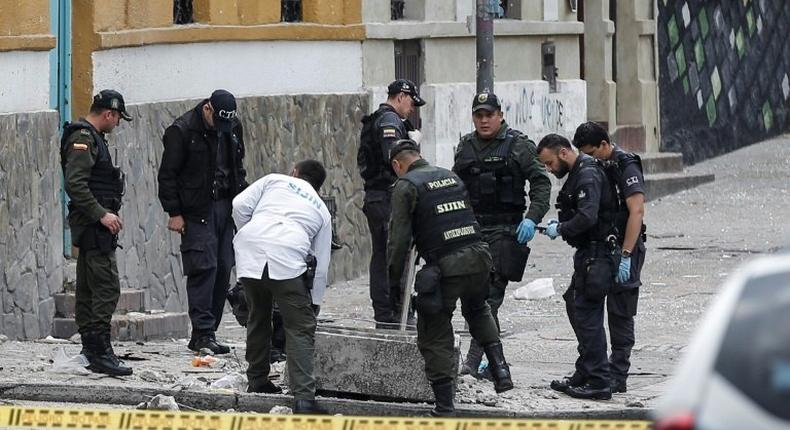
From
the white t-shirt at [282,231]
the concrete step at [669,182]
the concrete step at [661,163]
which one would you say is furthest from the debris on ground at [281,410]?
the concrete step at [661,163]

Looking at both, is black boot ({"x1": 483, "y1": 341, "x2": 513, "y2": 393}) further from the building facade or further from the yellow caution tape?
the building facade

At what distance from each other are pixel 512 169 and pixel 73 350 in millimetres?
3218

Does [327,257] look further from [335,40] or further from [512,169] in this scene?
[335,40]

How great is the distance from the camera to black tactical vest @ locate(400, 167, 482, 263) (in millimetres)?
9672

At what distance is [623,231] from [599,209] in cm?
26

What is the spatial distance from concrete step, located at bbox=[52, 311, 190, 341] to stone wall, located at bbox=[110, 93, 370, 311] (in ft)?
2.05

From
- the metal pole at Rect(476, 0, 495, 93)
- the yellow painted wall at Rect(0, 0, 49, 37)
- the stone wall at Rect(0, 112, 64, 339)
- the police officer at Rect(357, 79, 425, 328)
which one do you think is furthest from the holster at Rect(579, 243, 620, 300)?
the metal pole at Rect(476, 0, 495, 93)

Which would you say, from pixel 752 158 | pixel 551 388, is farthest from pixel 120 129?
pixel 752 158

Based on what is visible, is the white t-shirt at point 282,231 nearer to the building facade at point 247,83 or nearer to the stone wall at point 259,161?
the building facade at point 247,83

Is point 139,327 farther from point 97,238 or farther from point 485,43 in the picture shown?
point 485,43

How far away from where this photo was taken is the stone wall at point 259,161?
1423 centimetres

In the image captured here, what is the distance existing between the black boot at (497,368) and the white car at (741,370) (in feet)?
18.2

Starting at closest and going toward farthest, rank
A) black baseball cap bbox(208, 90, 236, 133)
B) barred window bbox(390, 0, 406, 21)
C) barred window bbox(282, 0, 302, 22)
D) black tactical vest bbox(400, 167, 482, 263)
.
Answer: black tactical vest bbox(400, 167, 482, 263)
black baseball cap bbox(208, 90, 236, 133)
barred window bbox(282, 0, 302, 22)
barred window bbox(390, 0, 406, 21)

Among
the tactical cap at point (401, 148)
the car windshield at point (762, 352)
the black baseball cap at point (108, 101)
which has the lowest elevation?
the car windshield at point (762, 352)
